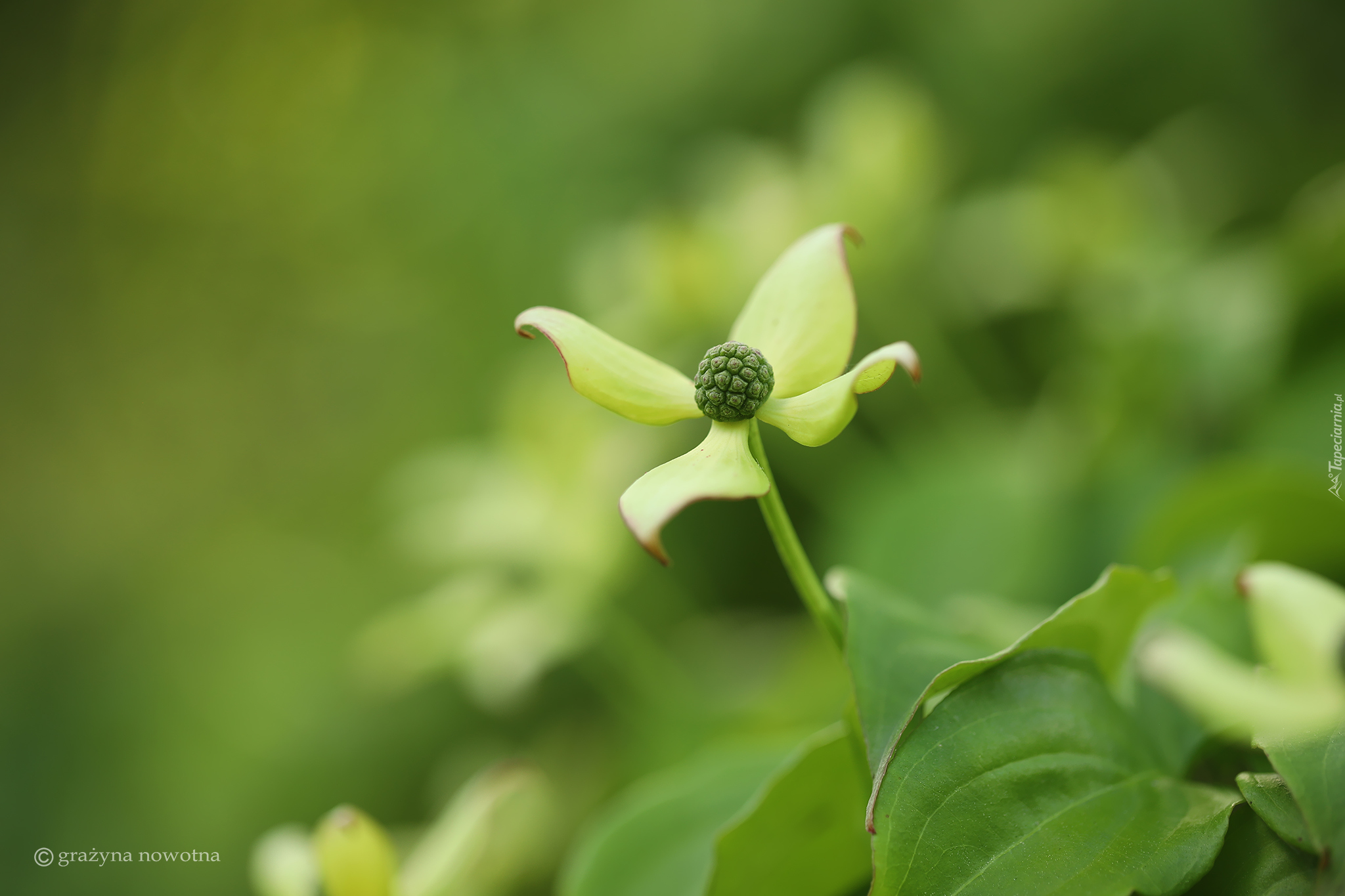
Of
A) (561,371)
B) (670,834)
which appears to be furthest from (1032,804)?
(561,371)

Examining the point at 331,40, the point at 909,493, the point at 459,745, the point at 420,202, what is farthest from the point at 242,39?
the point at 909,493

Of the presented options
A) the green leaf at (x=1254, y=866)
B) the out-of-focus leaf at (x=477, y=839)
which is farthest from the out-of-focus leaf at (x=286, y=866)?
the green leaf at (x=1254, y=866)

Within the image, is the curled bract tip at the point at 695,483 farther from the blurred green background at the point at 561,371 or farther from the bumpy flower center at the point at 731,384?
the blurred green background at the point at 561,371

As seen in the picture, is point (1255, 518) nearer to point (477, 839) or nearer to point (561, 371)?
point (477, 839)

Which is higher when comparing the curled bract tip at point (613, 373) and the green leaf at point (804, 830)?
the curled bract tip at point (613, 373)

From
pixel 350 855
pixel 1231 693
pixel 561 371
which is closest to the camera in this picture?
pixel 1231 693
